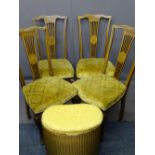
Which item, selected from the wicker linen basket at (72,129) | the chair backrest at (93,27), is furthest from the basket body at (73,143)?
the chair backrest at (93,27)

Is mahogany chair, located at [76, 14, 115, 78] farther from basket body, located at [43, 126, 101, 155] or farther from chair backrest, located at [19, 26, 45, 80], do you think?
basket body, located at [43, 126, 101, 155]

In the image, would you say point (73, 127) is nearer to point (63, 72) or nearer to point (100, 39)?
point (63, 72)

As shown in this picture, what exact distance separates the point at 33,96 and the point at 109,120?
82 cm

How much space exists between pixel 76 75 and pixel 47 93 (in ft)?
1.61

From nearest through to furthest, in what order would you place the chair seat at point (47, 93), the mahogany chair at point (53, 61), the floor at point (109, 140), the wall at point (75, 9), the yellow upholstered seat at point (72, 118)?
the yellow upholstered seat at point (72, 118), the chair seat at point (47, 93), the floor at point (109, 140), the mahogany chair at point (53, 61), the wall at point (75, 9)

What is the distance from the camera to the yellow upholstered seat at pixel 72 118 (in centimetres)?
152

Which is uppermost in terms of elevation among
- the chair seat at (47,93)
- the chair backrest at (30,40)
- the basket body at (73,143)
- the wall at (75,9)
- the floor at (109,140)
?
the wall at (75,9)

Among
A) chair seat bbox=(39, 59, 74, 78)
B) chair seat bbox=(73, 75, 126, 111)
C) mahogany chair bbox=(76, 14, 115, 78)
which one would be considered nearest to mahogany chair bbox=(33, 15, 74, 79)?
chair seat bbox=(39, 59, 74, 78)

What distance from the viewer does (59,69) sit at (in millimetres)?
2324

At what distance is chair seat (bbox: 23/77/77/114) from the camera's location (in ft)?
6.04

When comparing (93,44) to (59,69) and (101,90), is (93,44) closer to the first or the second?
(59,69)

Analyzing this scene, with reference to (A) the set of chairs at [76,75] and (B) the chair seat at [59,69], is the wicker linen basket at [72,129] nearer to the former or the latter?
(A) the set of chairs at [76,75]

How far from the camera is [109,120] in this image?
2.36 meters
